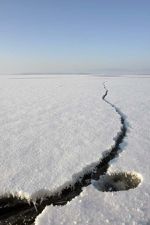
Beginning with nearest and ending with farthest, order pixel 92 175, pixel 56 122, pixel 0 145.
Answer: pixel 92 175 → pixel 0 145 → pixel 56 122

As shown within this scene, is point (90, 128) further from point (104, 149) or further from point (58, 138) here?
point (104, 149)

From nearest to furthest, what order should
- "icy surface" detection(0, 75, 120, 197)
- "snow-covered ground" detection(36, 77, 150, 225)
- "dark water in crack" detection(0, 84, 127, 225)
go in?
"snow-covered ground" detection(36, 77, 150, 225) < "dark water in crack" detection(0, 84, 127, 225) < "icy surface" detection(0, 75, 120, 197)

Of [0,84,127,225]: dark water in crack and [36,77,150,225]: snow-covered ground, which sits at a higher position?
[36,77,150,225]: snow-covered ground

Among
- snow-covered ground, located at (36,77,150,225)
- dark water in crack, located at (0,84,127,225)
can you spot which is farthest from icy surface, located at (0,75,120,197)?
snow-covered ground, located at (36,77,150,225)

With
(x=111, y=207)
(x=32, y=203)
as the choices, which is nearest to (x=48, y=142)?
(x=32, y=203)

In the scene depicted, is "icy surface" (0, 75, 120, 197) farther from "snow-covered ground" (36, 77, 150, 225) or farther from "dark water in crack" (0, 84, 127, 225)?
"snow-covered ground" (36, 77, 150, 225)

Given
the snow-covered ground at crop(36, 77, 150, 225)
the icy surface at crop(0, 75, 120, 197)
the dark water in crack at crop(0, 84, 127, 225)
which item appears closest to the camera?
the snow-covered ground at crop(36, 77, 150, 225)

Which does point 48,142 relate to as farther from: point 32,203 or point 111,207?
point 111,207

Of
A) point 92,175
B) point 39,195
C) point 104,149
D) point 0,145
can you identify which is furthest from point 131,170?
point 0,145

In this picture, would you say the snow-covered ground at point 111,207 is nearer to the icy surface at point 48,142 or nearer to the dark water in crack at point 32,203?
the dark water in crack at point 32,203
